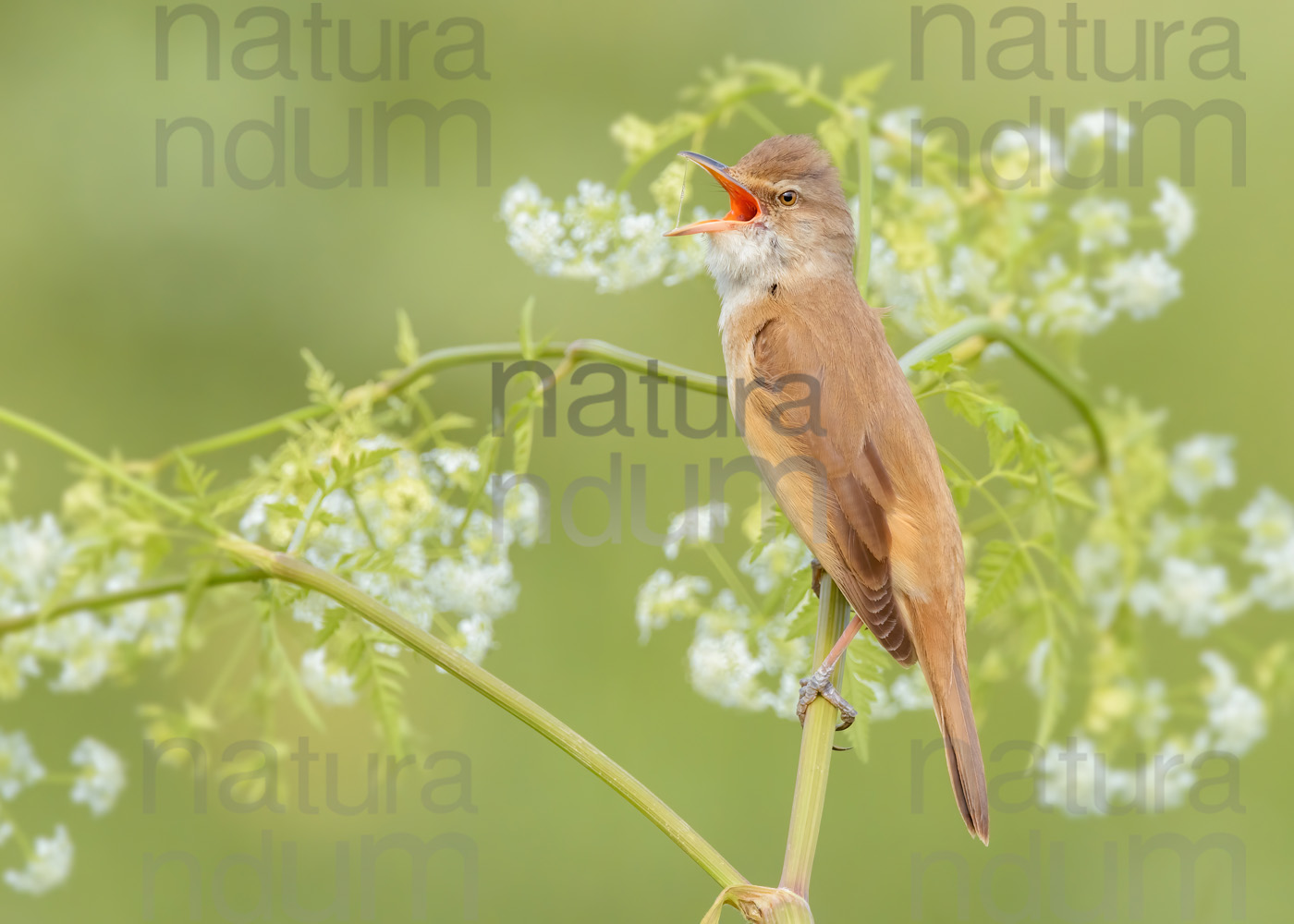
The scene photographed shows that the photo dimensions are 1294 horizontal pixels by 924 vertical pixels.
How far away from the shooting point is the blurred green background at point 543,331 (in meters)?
4.68

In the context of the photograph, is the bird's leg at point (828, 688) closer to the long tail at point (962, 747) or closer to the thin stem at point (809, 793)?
the thin stem at point (809, 793)

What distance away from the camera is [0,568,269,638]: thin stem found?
7.07ft

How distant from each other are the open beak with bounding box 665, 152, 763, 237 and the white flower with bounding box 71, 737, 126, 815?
1619 millimetres

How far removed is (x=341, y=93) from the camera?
560 centimetres

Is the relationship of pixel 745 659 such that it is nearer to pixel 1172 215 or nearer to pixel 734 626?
pixel 734 626

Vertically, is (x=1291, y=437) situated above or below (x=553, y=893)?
above

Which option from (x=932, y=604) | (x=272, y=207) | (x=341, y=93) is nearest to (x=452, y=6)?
(x=341, y=93)

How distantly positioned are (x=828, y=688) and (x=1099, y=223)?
4.06 ft

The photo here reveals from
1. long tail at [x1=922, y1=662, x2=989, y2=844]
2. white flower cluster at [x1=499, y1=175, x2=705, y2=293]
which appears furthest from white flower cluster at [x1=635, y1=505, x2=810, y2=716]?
white flower cluster at [x1=499, y1=175, x2=705, y2=293]

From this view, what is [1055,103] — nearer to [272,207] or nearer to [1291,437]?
[1291,437]

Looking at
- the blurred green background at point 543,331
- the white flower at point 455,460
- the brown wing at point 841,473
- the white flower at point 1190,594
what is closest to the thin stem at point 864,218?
the brown wing at point 841,473

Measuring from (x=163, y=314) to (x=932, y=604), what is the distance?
13.2 ft

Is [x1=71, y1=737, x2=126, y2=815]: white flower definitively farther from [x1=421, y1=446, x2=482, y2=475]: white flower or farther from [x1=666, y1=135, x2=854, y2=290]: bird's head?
[x1=666, y1=135, x2=854, y2=290]: bird's head

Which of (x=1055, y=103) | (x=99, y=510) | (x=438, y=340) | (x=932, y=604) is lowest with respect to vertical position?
(x=932, y=604)
